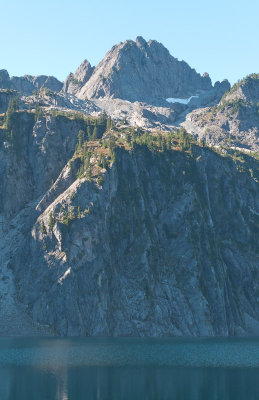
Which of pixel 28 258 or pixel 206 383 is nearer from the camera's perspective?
pixel 206 383

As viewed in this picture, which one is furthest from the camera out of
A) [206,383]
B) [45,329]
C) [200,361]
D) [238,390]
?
[45,329]

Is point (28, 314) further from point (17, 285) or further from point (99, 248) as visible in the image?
point (99, 248)

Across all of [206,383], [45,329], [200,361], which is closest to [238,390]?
[206,383]

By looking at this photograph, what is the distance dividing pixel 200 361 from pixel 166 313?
79.9 m

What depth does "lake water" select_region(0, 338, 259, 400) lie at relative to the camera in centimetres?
7819

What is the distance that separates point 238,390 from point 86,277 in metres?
111

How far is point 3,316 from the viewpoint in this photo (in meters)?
180

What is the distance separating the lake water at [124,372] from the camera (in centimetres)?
7819

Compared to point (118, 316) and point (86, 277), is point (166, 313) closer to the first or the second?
point (118, 316)

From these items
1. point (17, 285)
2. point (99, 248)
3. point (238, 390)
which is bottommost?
point (238, 390)

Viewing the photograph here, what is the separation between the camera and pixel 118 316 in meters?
187

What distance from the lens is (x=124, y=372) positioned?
97562mm

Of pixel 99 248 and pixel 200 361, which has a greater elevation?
pixel 99 248

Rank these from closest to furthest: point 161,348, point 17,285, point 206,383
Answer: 1. point 206,383
2. point 161,348
3. point 17,285
